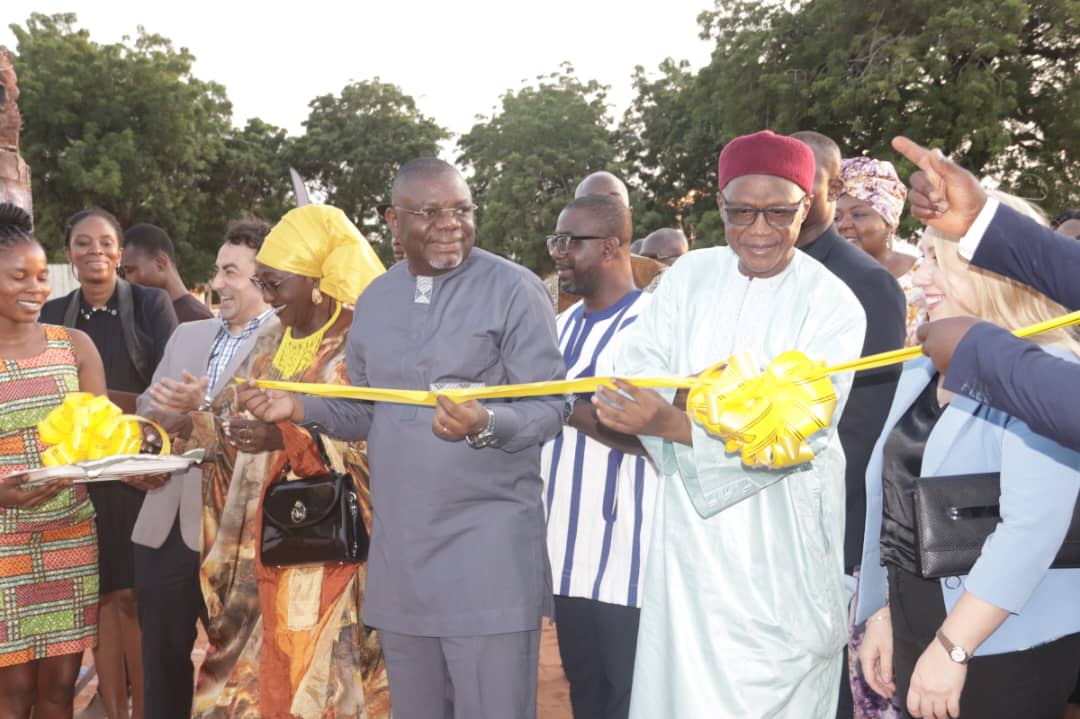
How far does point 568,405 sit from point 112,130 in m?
38.0

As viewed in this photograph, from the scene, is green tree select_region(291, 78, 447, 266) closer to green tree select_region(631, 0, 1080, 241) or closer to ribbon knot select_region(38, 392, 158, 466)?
green tree select_region(631, 0, 1080, 241)

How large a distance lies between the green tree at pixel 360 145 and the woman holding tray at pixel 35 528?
4329 cm

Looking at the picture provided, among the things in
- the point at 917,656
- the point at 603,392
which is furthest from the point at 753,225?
the point at 917,656

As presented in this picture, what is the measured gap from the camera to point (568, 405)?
3.59 meters

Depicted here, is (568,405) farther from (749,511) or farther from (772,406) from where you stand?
(772,406)

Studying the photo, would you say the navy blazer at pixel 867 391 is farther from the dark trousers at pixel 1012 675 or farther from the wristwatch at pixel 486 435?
the wristwatch at pixel 486 435

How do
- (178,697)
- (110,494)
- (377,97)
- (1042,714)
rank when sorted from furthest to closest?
(377,97) < (110,494) < (178,697) < (1042,714)

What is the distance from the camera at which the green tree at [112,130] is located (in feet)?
113

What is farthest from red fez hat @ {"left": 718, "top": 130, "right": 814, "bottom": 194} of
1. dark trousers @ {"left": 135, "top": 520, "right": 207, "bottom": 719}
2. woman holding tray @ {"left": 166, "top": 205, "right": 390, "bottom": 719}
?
dark trousers @ {"left": 135, "top": 520, "right": 207, "bottom": 719}

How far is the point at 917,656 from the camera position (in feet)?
8.71

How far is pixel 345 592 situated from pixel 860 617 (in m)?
2.08

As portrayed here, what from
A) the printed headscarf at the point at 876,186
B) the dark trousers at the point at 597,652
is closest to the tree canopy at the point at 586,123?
the printed headscarf at the point at 876,186

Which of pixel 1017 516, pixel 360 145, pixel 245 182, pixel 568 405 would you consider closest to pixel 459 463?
pixel 568 405

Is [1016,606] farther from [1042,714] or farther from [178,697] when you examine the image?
[178,697]
